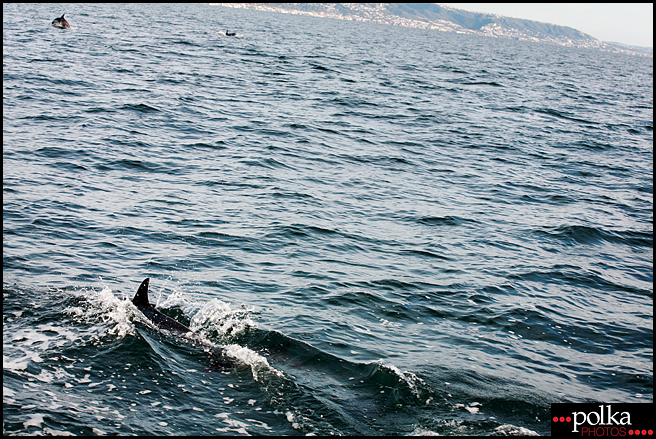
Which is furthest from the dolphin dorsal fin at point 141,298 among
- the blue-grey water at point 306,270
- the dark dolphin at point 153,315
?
the blue-grey water at point 306,270

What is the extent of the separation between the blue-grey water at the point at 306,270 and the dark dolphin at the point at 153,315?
0.57 feet

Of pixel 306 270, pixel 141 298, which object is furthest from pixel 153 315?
pixel 306 270

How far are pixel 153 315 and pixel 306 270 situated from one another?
3.63 meters

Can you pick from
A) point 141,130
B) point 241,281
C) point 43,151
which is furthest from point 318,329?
point 141,130

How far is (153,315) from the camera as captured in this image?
866 cm

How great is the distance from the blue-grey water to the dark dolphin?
17cm

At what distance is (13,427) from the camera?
5816mm

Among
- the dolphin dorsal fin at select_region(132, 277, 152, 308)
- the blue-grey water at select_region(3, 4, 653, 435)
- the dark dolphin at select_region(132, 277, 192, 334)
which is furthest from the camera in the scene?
the dolphin dorsal fin at select_region(132, 277, 152, 308)

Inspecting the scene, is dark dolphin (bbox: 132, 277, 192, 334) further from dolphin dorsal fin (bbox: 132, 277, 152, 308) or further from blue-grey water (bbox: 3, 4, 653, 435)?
blue-grey water (bbox: 3, 4, 653, 435)

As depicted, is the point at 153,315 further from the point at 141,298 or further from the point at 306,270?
the point at 306,270

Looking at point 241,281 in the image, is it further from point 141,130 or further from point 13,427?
point 141,130

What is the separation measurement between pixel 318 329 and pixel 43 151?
12.5 metres

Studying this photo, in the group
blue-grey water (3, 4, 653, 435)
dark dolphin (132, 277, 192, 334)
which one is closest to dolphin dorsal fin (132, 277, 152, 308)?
dark dolphin (132, 277, 192, 334)

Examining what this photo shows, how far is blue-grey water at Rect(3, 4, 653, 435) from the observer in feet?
23.4
